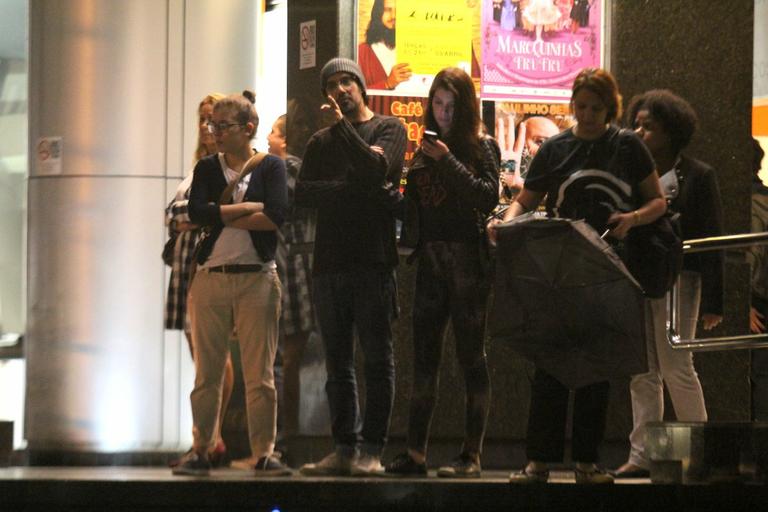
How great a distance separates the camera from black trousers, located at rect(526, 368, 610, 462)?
24.5ft

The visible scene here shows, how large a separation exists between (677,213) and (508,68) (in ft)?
5.55

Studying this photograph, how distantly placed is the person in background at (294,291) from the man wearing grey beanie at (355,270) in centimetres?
79

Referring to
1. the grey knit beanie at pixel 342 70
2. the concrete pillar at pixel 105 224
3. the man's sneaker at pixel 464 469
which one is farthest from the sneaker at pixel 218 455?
the grey knit beanie at pixel 342 70

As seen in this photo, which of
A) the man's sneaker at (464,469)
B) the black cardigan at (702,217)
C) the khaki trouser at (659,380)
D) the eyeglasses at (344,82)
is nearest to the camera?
the man's sneaker at (464,469)

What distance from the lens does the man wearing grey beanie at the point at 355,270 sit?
Result: 7.93 m

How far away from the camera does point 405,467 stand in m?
7.90

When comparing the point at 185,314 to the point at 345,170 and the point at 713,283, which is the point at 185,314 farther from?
the point at 713,283

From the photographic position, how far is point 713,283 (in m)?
8.55

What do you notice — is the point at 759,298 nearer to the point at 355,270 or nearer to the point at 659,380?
the point at 659,380

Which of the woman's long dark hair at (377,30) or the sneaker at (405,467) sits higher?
the woman's long dark hair at (377,30)

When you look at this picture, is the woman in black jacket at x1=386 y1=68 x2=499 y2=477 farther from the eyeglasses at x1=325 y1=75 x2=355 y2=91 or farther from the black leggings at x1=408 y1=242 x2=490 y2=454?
the eyeglasses at x1=325 y1=75 x2=355 y2=91

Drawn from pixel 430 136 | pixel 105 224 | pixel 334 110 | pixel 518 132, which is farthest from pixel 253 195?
pixel 518 132

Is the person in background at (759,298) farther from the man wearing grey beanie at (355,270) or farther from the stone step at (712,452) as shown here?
the man wearing grey beanie at (355,270)

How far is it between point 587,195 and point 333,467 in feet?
6.05
